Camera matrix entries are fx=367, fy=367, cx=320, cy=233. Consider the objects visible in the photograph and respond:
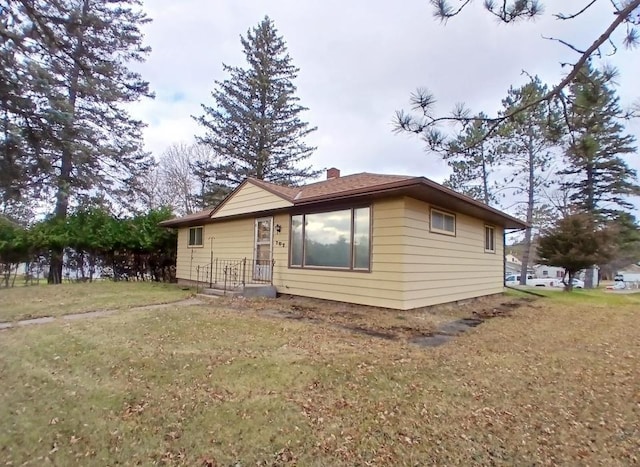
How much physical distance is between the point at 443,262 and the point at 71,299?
916cm

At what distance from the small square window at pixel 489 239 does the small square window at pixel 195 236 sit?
32.2ft

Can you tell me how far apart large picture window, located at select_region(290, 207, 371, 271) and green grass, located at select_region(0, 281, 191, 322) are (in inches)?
144

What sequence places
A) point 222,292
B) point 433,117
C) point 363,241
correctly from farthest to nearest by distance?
point 222,292, point 363,241, point 433,117

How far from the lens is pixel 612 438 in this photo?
9.30ft

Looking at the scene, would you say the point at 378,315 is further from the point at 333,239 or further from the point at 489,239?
the point at 489,239

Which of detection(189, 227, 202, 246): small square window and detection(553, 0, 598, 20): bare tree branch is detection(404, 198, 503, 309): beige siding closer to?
detection(553, 0, 598, 20): bare tree branch

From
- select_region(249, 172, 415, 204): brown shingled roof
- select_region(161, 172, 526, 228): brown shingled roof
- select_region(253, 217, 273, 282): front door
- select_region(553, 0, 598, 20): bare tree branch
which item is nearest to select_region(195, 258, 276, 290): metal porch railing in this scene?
select_region(253, 217, 273, 282): front door

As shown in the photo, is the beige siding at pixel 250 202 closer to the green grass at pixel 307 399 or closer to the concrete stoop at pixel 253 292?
the concrete stoop at pixel 253 292

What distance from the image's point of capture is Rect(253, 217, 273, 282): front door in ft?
34.1

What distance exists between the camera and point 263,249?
1065 centimetres

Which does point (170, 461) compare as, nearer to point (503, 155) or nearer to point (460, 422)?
point (460, 422)

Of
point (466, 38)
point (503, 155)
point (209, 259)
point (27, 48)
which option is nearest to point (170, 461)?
point (27, 48)

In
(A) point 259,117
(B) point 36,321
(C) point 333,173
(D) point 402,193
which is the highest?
(A) point 259,117

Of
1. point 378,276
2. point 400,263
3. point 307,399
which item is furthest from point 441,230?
point 307,399
